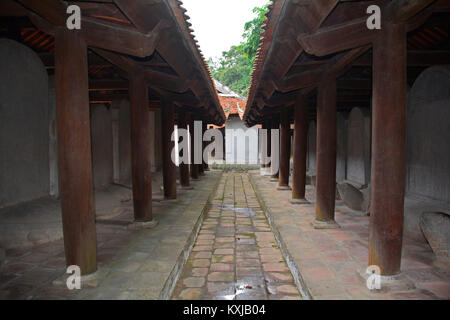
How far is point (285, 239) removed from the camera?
5.55 meters

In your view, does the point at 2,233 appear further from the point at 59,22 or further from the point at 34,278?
the point at 59,22

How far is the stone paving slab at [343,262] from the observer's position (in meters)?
3.46

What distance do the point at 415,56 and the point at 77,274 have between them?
6435 millimetres

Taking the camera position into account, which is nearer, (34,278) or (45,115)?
(34,278)

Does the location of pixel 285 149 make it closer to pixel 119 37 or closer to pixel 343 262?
pixel 343 262

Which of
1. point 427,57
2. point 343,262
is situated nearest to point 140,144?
point 343,262

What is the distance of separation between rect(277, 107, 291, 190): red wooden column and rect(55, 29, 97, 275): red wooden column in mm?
8676

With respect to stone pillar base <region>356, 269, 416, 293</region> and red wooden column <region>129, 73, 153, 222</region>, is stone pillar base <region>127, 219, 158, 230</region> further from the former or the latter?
stone pillar base <region>356, 269, 416, 293</region>

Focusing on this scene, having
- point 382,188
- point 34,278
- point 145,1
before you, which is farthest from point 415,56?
point 34,278

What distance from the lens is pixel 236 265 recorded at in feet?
16.7

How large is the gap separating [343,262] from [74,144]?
386 cm

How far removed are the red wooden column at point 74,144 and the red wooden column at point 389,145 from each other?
11.3 feet

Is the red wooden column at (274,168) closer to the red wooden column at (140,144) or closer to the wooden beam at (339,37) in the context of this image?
the red wooden column at (140,144)

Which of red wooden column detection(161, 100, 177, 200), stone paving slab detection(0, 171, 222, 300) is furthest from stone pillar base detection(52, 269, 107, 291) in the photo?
red wooden column detection(161, 100, 177, 200)
